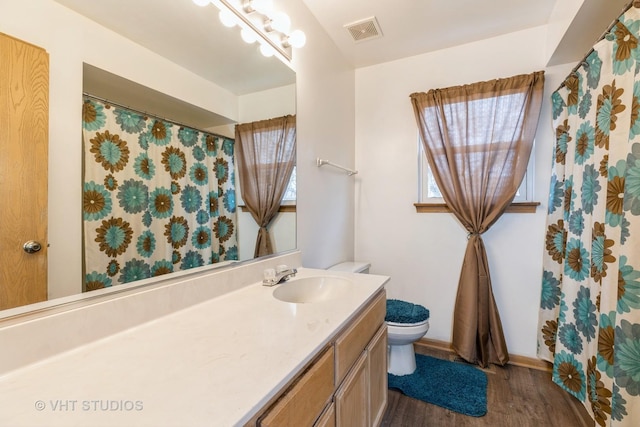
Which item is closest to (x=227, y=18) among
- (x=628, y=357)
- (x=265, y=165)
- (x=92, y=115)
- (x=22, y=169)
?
(x=265, y=165)

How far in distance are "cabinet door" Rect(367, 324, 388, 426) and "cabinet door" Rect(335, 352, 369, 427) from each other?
6 centimetres

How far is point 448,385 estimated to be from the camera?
1789mm

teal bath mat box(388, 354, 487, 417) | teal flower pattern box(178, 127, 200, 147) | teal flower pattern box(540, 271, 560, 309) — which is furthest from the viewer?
teal flower pattern box(540, 271, 560, 309)

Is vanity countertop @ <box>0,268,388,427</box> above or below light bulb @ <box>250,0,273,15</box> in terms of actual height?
below

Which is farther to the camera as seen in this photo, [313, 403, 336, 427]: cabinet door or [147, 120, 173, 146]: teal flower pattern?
[147, 120, 173, 146]: teal flower pattern

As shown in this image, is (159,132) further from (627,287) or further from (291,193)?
(627,287)

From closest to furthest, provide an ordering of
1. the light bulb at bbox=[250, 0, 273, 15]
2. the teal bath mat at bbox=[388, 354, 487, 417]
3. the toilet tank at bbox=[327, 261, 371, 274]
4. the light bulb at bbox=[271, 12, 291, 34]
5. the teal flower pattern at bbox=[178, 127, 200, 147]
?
the teal flower pattern at bbox=[178, 127, 200, 147] → the light bulb at bbox=[250, 0, 273, 15] → the light bulb at bbox=[271, 12, 291, 34] → the teal bath mat at bbox=[388, 354, 487, 417] → the toilet tank at bbox=[327, 261, 371, 274]

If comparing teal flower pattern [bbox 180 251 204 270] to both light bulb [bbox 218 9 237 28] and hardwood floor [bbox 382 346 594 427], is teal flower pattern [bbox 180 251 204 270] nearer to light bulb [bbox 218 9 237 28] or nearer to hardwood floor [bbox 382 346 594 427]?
light bulb [bbox 218 9 237 28]

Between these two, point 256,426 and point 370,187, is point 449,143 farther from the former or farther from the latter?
point 256,426

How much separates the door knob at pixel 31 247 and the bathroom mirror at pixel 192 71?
79 millimetres

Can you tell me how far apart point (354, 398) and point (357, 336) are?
0.22 meters

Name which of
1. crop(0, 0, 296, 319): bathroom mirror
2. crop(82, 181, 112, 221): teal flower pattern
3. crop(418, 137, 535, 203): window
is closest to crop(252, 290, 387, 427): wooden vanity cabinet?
crop(0, 0, 296, 319): bathroom mirror

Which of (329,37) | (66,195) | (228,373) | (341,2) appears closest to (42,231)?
(66,195)

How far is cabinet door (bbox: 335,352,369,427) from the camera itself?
36.4 inches
